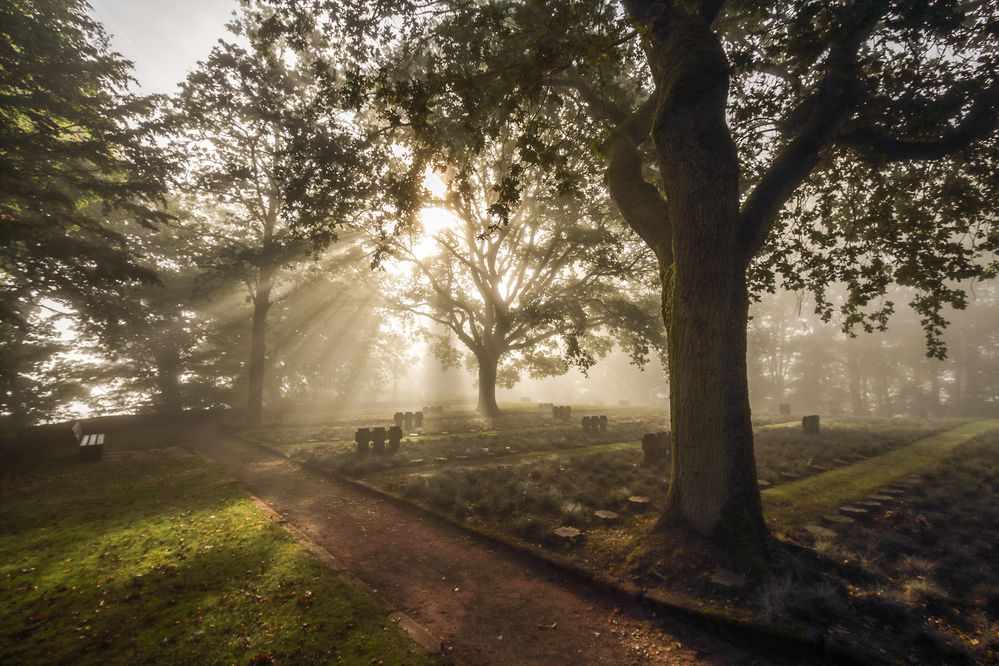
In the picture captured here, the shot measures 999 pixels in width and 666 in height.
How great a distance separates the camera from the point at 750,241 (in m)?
6.55

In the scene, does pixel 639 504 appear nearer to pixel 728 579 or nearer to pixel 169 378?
pixel 728 579

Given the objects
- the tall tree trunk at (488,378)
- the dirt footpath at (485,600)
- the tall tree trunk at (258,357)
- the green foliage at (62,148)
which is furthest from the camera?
the tall tree trunk at (488,378)

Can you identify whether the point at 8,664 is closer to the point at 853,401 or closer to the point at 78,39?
the point at 78,39

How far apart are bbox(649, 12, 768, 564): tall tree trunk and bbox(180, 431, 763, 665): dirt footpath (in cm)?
206

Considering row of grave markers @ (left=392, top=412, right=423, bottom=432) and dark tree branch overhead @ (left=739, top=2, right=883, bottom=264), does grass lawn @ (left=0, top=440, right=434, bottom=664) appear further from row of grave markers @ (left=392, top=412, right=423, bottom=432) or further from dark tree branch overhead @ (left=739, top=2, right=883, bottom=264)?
row of grave markers @ (left=392, top=412, right=423, bottom=432)

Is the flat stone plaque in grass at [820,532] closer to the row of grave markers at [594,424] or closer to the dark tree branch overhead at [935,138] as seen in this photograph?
the dark tree branch overhead at [935,138]

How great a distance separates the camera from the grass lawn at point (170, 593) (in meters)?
3.81

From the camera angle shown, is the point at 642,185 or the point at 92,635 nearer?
the point at 92,635

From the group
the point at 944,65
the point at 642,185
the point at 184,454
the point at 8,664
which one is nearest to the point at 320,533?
the point at 8,664

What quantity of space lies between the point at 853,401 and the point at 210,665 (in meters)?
64.7

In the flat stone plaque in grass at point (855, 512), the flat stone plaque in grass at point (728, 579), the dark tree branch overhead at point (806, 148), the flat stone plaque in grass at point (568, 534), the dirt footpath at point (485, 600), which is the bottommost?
the dirt footpath at point (485, 600)

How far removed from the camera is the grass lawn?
3.81 metres

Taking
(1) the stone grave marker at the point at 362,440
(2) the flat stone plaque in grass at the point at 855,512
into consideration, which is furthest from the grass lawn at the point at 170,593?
(2) the flat stone plaque in grass at the point at 855,512

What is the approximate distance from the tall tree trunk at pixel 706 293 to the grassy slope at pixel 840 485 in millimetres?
2550
